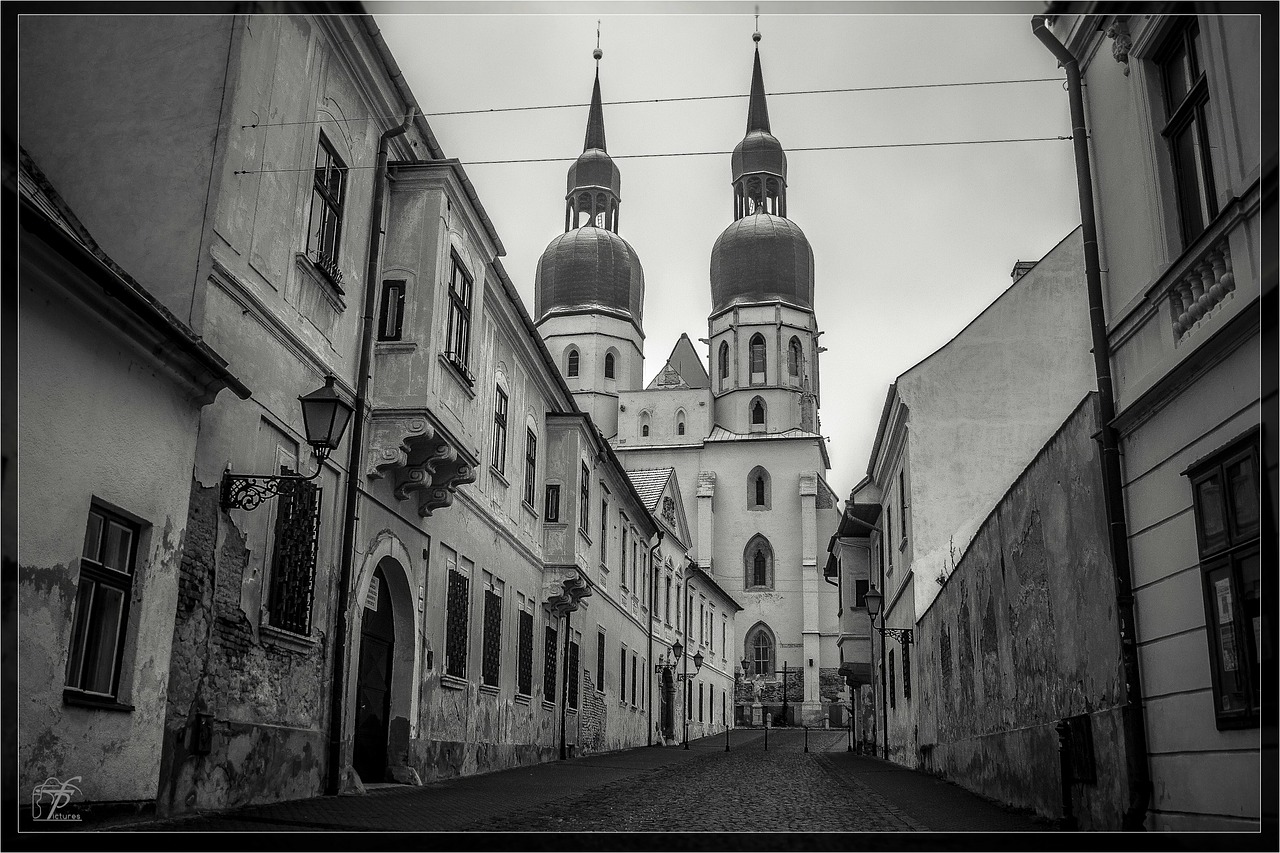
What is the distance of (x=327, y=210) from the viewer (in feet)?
41.5

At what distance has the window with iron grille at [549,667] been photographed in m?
22.6

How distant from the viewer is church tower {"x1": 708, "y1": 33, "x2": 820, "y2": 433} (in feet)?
243

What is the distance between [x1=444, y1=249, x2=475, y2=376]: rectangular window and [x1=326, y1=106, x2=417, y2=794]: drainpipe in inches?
51.5

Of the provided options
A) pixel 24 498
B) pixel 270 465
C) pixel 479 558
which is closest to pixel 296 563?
pixel 270 465

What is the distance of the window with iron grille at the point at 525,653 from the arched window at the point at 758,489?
50.7 metres

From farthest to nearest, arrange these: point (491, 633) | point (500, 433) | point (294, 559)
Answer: point (500, 433), point (491, 633), point (294, 559)

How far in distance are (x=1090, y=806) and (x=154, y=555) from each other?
7.39 metres

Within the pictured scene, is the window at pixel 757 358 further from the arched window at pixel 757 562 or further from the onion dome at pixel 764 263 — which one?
the arched window at pixel 757 562

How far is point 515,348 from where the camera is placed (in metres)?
20.2

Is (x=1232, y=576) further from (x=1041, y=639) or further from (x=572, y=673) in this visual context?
(x=572, y=673)

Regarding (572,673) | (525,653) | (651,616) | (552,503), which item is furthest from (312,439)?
(651,616)

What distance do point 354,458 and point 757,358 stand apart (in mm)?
63135

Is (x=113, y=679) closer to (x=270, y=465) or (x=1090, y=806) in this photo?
(x=270, y=465)

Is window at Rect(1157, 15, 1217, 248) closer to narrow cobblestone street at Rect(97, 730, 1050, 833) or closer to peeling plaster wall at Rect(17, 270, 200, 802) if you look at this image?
narrow cobblestone street at Rect(97, 730, 1050, 833)
